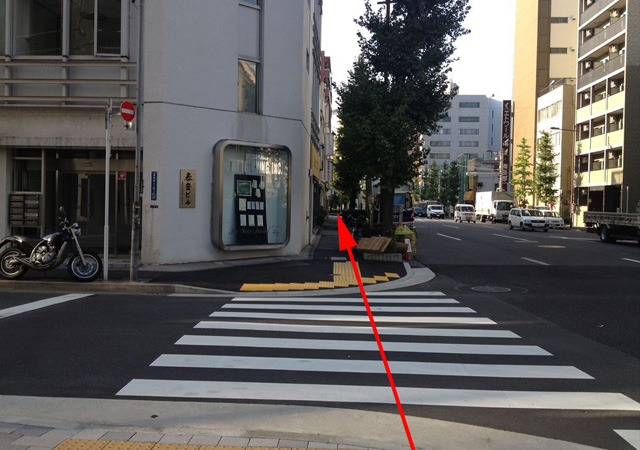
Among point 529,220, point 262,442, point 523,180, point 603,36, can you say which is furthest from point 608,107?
point 262,442

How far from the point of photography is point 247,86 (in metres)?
17.5

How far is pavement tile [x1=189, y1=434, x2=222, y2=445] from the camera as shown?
4125 mm

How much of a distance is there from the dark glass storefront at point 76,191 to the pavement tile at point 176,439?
1333cm

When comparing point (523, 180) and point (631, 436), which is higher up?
point (523, 180)

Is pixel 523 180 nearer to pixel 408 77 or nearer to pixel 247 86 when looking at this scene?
pixel 408 77

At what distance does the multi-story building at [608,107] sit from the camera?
48.9m

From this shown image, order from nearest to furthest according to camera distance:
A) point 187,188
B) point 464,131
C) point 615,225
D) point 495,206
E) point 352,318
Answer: point 352,318 < point 187,188 < point 615,225 < point 495,206 < point 464,131

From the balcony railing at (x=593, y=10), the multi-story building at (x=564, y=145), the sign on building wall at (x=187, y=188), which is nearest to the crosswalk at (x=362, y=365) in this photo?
the sign on building wall at (x=187, y=188)

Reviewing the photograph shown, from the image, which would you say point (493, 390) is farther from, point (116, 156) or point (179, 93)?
point (116, 156)

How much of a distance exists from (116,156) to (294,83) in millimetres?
6006

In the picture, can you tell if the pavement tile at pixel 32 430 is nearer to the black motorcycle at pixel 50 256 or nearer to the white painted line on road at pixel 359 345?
the white painted line on road at pixel 359 345

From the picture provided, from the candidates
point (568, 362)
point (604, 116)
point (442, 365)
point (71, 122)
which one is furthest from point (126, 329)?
point (604, 116)

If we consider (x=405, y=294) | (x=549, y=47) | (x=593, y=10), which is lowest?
(x=405, y=294)

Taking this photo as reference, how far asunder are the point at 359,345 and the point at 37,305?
6094 millimetres
